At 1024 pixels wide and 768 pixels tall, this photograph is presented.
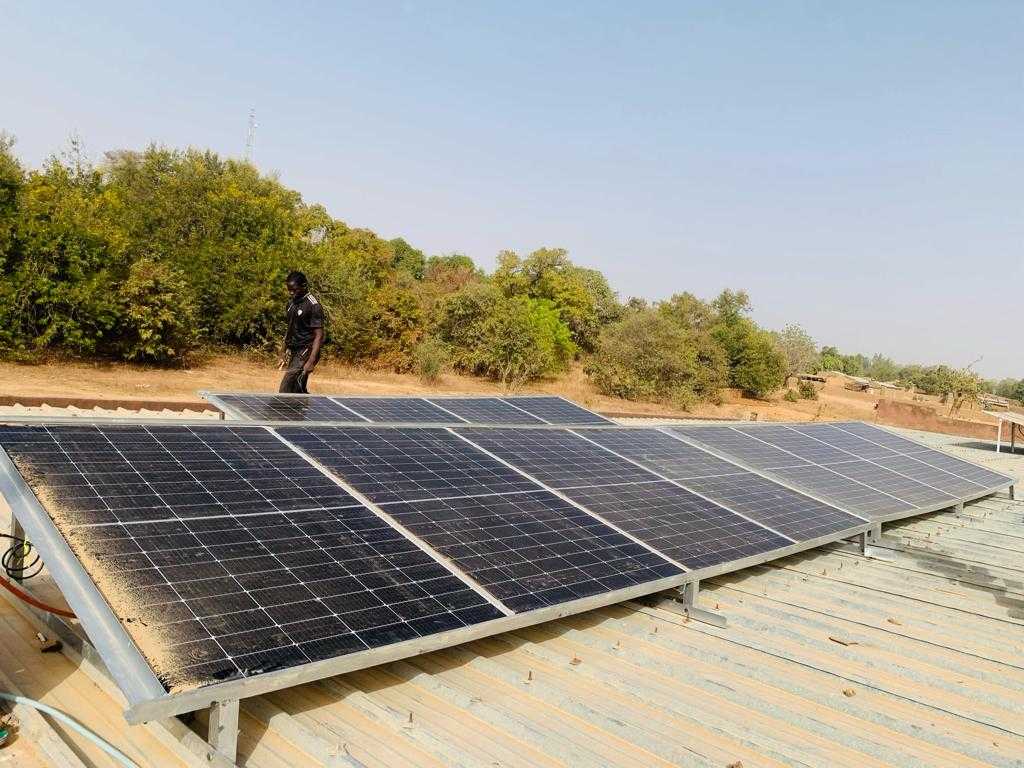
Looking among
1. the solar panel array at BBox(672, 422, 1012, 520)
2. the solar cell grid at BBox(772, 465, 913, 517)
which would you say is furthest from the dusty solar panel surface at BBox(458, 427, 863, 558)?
the solar panel array at BBox(672, 422, 1012, 520)

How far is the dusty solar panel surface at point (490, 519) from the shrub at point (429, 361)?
33.2m

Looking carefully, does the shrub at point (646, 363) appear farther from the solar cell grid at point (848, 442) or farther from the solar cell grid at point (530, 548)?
the solar cell grid at point (530, 548)

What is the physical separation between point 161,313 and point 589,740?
99.2ft

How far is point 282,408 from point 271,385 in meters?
24.0

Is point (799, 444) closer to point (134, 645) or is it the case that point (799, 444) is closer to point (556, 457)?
point (556, 457)

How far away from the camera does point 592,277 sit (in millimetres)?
75375

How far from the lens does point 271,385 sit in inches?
1237

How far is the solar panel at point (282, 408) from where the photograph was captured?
8305mm

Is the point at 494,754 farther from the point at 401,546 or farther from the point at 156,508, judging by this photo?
the point at 156,508

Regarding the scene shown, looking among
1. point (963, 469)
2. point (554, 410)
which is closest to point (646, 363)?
point (963, 469)

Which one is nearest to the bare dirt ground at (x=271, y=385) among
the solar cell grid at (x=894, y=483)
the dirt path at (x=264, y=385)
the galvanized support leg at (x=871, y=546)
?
the dirt path at (x=264, y=385)

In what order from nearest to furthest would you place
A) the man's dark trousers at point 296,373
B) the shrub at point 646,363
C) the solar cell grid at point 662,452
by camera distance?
the solar cell grid at point 662,452, the man's dark trousers at point 296,373, the shrub at point 646,363

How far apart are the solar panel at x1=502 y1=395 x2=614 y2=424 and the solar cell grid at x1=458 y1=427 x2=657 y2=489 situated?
3976 millimetres

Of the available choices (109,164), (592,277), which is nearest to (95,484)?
(109,164)
